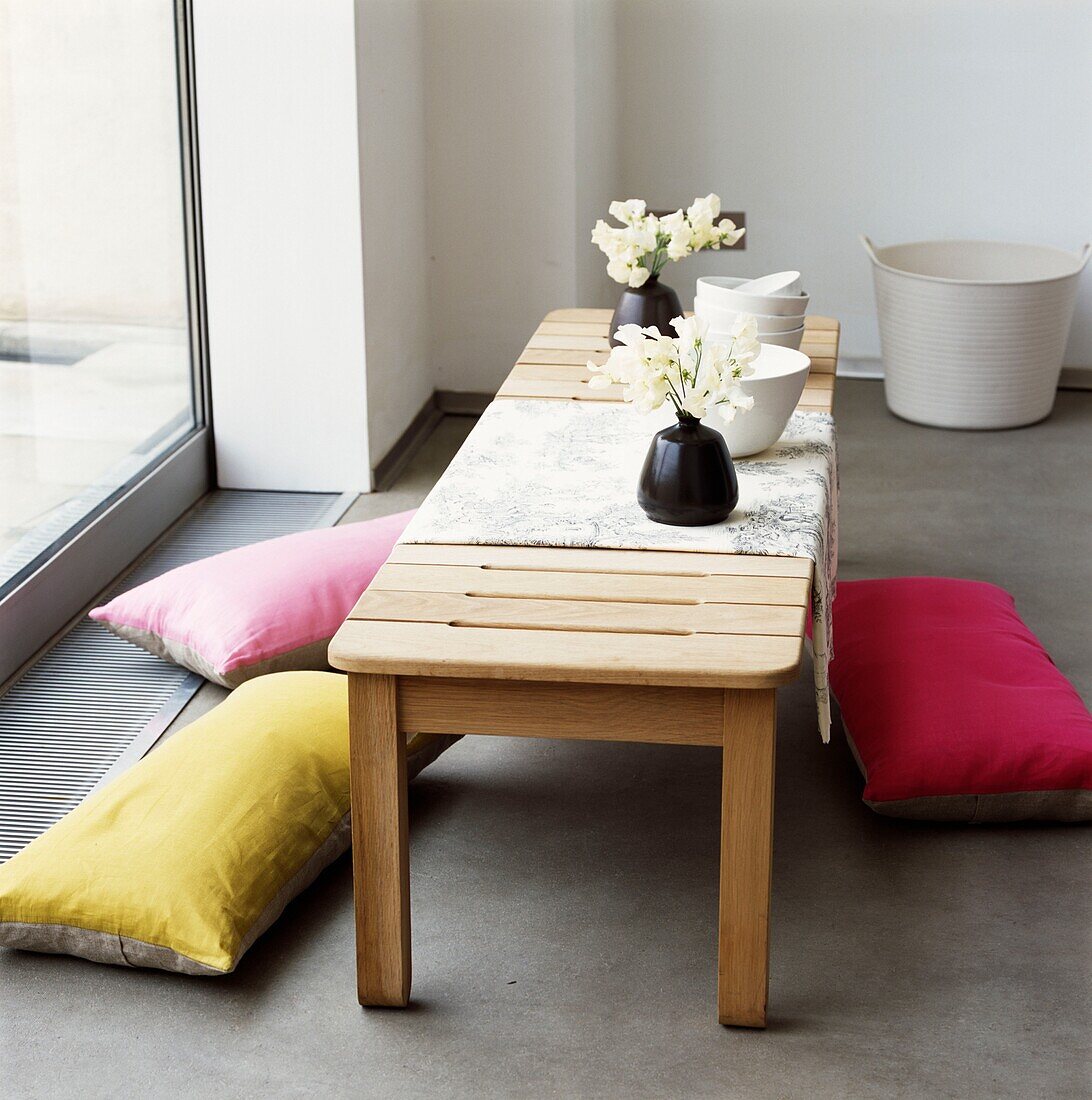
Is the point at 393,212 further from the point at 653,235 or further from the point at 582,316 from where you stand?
the point at 653,235

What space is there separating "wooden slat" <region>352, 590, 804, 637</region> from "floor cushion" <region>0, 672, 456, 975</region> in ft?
1.41

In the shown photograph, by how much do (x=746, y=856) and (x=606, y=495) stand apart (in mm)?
686

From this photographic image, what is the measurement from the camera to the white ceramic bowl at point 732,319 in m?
2.88

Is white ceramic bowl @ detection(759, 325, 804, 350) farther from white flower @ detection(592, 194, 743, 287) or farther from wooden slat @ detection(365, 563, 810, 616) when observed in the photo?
A: wooden slat @ detection(365, 563, 810, 616)

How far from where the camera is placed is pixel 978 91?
4.82 meters

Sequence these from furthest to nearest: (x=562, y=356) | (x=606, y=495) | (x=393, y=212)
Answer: (x=393, y=212) < (x=562, y=356) < (x=606, y=495)

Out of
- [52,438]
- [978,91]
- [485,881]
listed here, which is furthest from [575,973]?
[978,91]

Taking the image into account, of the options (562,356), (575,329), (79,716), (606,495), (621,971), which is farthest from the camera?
(575,329)

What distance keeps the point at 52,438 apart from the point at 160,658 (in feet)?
1.88

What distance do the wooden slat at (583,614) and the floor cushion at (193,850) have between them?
0.43 meters

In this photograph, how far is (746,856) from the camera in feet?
6.15

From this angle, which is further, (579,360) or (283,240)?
(283,240)

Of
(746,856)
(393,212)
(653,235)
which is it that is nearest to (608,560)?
(746,856)

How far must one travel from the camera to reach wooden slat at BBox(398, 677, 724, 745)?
6.10 ft
